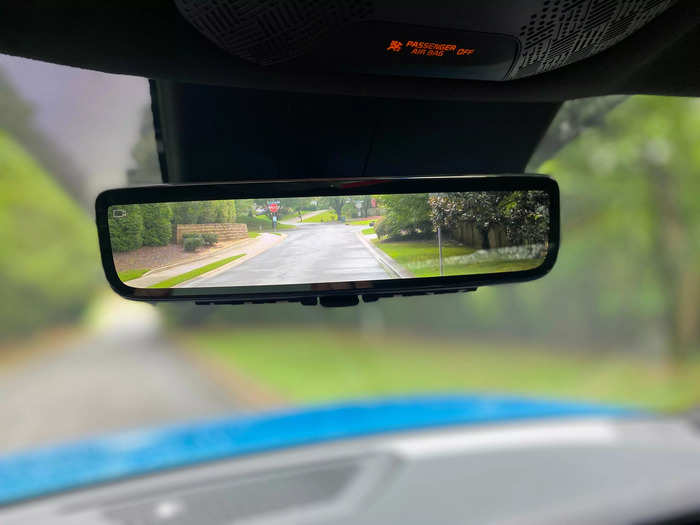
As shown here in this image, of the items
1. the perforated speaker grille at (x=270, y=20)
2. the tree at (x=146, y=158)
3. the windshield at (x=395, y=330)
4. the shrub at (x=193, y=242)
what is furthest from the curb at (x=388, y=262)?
the windshield at (x=395, y=330)

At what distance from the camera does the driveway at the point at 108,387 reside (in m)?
10.5

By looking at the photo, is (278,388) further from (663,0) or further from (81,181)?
(663,0)

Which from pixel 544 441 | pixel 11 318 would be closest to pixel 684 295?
pixel 544 441

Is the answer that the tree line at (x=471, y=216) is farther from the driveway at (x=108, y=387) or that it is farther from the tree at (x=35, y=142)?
the driveway at (x=108, y=387)

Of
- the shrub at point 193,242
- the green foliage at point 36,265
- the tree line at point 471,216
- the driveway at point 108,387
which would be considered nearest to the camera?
the shrub at point 193,242

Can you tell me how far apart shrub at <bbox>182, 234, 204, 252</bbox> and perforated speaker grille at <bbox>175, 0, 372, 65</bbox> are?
535 mm

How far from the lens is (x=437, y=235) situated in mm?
1708

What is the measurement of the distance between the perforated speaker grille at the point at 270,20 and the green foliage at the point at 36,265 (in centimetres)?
1120

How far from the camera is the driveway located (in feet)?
34.5

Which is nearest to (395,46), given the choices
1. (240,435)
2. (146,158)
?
(146,158)

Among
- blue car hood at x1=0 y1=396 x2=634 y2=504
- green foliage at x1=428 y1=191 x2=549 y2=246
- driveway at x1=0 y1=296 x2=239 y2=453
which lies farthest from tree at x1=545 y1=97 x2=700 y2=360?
green foliage at x1=428 y1=191 x2=549 y2=246

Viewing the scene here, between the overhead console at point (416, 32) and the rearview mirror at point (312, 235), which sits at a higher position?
the overhead console at point (416, 32)

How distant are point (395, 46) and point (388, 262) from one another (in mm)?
649

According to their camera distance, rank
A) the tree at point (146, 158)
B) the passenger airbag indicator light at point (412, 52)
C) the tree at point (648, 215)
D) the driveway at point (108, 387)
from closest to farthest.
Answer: the passenger airbag indicator light at point (412, 52) → the tree at point (146, 158) → the driveway at point (108, 387) → the tree at point (648, 215)
